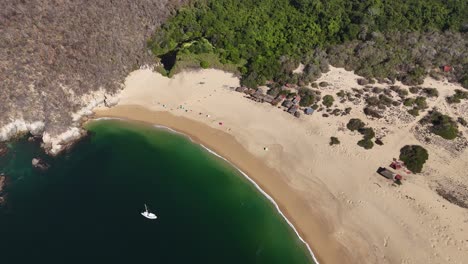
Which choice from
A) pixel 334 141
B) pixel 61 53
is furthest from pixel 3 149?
pixel 334 141

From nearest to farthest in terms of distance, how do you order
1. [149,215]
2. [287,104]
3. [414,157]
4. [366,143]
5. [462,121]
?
[149,215] < [414,157] < [366,143] < [462,121] < [287,104]

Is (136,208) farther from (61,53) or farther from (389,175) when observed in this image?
(389,175)

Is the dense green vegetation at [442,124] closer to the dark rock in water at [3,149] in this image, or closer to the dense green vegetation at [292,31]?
the dense green vegetation at [292,31]

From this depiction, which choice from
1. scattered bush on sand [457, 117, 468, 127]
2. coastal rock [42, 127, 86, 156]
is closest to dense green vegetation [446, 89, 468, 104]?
scattered bush on sand [457, 117, 468, 127]

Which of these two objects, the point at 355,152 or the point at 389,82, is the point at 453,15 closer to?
the point at 389,82

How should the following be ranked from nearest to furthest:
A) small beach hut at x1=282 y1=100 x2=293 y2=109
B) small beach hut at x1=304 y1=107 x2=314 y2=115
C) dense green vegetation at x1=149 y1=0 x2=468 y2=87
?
small beach hut at x1=304 y1=107 x2=314 y2=115 < small beach hut at x1=282 y1=100 x2=293 y2=109 < dense green vegetation at x1=149 y1=0 x2=468 y2=87

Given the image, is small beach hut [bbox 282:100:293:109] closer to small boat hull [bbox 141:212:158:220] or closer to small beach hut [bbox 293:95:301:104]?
small beach hut [bbox 293:95:301:104]
